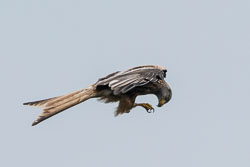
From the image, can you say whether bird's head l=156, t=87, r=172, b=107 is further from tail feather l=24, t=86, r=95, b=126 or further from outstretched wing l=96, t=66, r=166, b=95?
tail feather l=24, t=86, r=95, b=126

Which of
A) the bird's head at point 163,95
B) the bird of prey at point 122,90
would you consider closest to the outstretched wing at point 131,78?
the bird of prey at point 122,90

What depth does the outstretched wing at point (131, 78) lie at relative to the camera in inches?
517

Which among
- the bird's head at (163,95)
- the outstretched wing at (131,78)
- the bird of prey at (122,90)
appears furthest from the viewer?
the bird's head at (163,95)

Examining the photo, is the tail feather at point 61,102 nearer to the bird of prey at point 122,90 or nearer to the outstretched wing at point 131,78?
the bird of prey at point 122,90

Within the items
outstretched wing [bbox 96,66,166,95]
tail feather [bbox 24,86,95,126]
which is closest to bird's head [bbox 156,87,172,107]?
outstretched wing [bbox 96,66,166,95]

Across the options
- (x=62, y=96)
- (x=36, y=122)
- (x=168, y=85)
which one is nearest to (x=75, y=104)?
(x=62, y=96)

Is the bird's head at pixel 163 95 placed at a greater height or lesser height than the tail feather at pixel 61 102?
greater

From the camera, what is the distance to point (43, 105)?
539 inches

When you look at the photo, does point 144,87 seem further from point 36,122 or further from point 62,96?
point 36,122

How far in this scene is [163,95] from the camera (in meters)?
14.9

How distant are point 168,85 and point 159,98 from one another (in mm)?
315

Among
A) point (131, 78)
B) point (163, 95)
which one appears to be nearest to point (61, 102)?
point (131, 78)

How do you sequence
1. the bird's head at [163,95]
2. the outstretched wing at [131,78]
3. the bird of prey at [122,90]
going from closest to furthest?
the outstretched wing at [131,78] < the bird of prey at [122,90] < the bird's head at [163,95]

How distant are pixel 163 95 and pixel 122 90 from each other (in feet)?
7.03
